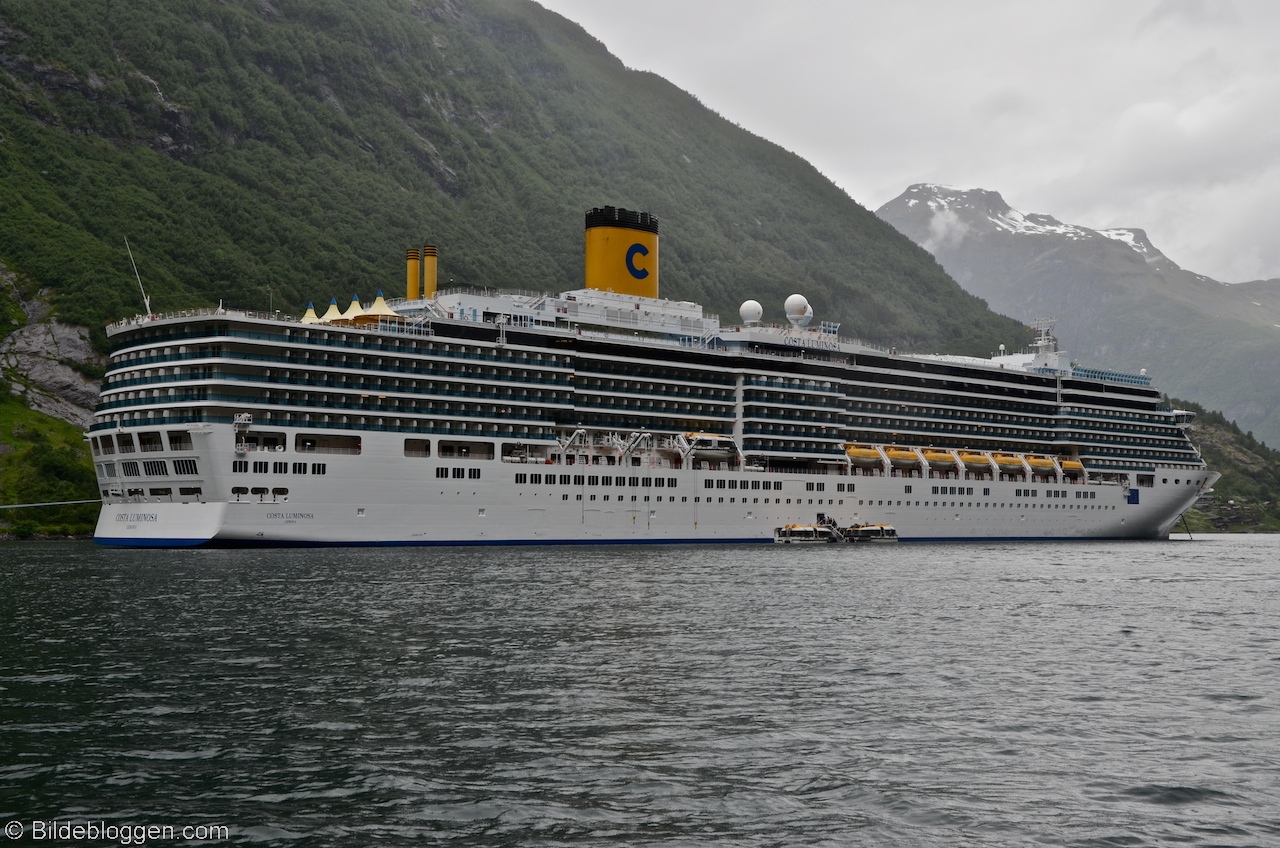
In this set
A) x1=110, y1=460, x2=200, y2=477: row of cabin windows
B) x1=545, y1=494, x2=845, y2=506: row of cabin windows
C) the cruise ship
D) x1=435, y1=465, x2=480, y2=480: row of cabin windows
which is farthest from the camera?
x1=545, y1=494, x2=845, y2=506: row of cabin windows

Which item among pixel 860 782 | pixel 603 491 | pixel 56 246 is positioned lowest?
pixel 860 782

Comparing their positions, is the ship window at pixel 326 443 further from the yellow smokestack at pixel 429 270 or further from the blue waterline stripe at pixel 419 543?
the yellow smokestack at pixel 429 270

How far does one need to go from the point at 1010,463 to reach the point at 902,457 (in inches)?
648

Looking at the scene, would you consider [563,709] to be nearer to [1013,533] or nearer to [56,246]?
[1013,533]

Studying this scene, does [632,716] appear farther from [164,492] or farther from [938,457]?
[938,457]

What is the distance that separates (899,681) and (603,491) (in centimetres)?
6579

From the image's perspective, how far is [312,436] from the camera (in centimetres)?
8525

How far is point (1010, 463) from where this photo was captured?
424 ft

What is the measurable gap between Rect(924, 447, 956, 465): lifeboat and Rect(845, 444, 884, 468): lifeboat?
19.1ft

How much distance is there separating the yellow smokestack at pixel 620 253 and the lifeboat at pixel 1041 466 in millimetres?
47826

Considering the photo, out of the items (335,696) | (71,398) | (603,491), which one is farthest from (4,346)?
(335,696)

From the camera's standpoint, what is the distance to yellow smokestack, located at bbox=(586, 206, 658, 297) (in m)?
115

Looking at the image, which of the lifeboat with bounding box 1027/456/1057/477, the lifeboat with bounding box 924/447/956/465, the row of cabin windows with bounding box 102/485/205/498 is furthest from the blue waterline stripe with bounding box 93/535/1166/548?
the lifeboat with bounding box 1027/456/1057/477

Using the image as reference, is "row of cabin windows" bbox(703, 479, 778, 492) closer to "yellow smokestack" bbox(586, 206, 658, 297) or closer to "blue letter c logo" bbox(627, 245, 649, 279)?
"yellow smokestack" bbox(586, 206, 658, 297)
